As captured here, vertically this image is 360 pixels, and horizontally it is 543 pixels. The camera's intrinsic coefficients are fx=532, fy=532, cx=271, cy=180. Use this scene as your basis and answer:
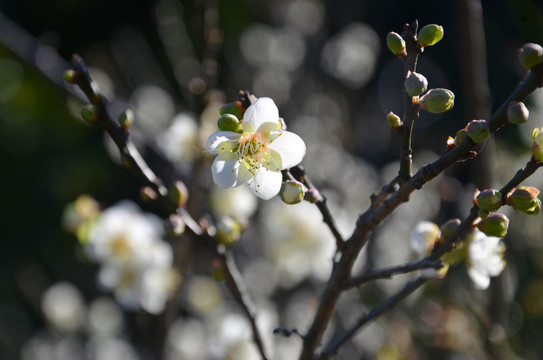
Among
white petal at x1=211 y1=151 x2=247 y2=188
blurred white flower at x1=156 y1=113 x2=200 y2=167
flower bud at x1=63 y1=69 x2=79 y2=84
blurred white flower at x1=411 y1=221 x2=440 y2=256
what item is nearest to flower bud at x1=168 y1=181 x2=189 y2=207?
white petal at x1=211 y1=151 x2=247 y2=188

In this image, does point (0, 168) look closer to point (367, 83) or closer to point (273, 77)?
point (273, 77)

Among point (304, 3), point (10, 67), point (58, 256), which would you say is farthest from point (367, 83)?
point (10, 67)

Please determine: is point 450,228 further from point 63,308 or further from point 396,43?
point 63,308

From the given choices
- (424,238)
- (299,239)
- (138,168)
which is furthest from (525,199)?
(299,239)

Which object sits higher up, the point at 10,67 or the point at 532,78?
the point at 10,67

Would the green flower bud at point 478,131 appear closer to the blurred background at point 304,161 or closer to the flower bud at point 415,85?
the flower bud at point 415,85

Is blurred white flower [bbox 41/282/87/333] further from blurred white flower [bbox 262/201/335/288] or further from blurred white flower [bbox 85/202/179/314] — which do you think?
blurred white flower [bbox 85/202/179/314]

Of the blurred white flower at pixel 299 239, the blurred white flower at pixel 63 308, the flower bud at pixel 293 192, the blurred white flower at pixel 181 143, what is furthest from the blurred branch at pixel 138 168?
the blurred white flower at pixel 63 308
